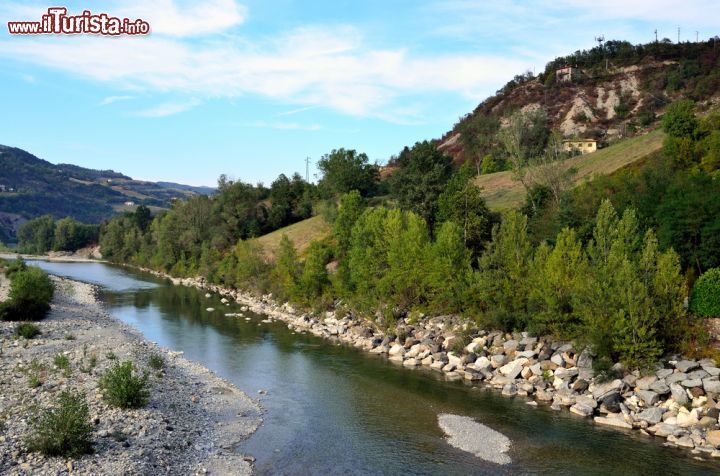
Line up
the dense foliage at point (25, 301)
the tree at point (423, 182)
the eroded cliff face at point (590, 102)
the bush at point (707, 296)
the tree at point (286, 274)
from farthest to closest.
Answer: the eroded cliff face at point (590, 102) → the tree at point (286, 274) → the tree at point (423, 182) → the dense foliage at point (25, 301) → the bush at point (707, 296)

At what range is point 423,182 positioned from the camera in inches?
2313

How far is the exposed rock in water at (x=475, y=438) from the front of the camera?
2288 cm

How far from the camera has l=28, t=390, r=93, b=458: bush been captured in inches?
719

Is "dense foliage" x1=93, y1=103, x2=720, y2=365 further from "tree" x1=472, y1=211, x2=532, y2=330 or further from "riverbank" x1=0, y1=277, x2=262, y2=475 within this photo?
"riverbank" x1=0, y1=277, x2=262, y2=475

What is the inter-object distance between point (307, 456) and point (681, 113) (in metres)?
51.7

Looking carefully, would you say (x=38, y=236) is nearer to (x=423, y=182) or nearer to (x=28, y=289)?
(x=28, y=289)

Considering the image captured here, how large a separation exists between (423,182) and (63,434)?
149 feet

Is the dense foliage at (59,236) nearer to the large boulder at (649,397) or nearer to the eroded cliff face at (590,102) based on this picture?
the eroded cliff face at (590,102)

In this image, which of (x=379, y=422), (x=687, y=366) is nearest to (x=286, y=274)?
(x=379, y=422)

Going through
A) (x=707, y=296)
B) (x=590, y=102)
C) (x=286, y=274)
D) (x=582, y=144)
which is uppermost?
(x=590, y=102)

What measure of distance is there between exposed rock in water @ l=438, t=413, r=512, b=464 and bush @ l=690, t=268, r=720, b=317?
14965 millimetres

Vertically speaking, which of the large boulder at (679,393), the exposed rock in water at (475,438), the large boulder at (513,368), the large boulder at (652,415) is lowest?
the exposed rock in water at (475,438)

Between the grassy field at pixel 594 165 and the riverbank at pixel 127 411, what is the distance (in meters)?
40.3

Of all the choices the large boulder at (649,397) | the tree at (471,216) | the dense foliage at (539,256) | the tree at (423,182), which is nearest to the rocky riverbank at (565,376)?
the large boulder at (649,397)
